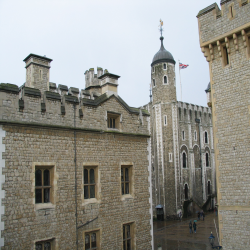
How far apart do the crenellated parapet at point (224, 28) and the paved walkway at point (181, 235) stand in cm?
1321

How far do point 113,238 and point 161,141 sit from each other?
22.7 metres

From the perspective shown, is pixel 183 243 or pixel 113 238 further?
pixel 183 243

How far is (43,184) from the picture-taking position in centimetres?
1005

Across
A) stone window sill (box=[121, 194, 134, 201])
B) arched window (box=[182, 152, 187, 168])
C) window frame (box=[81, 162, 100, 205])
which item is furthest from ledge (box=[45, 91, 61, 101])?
arched window (box=[182, 152, 187, 168])

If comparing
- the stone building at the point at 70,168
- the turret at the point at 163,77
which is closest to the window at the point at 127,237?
the stone building at the point at 70,168

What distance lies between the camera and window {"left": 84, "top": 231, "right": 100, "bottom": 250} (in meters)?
10.9

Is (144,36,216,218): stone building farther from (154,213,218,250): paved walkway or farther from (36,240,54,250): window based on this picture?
(36,240,54,250): window

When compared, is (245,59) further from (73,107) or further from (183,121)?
(183,121)

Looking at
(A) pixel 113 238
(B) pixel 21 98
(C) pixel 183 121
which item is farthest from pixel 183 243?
(C) pixel 183 121

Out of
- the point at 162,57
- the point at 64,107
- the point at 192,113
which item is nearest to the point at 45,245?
the point at 64,107

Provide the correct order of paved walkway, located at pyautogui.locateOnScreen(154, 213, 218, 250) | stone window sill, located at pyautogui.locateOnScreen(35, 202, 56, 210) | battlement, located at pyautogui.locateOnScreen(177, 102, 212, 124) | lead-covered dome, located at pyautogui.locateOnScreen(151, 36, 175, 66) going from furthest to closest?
battlement, located at pyautogui.locateOnScreen(177, 102, 212, 124) → lead-covered dome, located at pyautogui.locateOnScreen(151, 36, 175, 66) → paved walkway, located at pyautogui.locateOnScreen(154, 213, 218, 250) → stone window sill, located at pyautogui.locateOnScreen(35, 202, 56, 210)

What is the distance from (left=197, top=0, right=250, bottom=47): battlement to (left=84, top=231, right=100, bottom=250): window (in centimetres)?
1005

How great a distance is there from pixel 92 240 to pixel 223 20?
11.3 meters

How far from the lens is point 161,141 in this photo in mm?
33625
